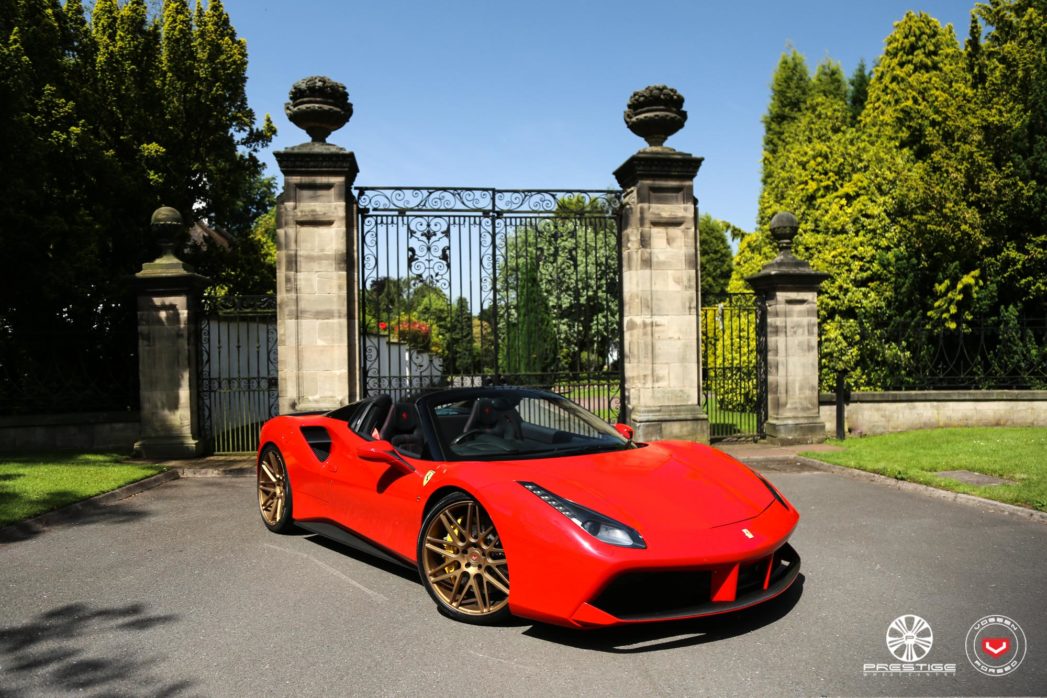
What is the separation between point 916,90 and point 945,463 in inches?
643

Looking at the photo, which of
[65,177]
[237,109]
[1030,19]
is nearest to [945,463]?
[1030,19]

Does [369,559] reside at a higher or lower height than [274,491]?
lower

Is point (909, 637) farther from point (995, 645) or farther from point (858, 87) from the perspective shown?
point (858, 87)

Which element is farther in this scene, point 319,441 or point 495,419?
point 319,441

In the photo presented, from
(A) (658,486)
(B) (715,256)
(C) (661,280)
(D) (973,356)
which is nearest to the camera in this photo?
(A) (658,486)

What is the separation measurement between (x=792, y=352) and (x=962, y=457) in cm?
297

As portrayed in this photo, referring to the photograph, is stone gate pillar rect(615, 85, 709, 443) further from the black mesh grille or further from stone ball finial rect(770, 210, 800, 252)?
the black mesh grille

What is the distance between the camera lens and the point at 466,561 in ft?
12.7

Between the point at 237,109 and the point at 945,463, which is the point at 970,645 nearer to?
the point at 945,463

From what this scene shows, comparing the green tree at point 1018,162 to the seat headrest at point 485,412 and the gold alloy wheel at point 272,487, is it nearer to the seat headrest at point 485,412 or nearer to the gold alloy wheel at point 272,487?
the seat headrest at point 485,412

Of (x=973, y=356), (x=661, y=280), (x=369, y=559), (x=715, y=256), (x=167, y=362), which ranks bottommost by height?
(x=369, y=559)

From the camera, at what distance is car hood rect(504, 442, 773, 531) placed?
3.62 meters

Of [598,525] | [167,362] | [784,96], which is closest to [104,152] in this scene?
[167,362]

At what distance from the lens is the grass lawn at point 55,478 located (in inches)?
272
